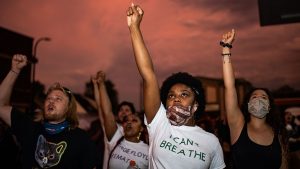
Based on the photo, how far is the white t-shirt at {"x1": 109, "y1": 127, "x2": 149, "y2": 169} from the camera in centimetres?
428

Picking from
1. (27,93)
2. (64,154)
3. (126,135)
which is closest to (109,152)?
(126,135)

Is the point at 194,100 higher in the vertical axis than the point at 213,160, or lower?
higher

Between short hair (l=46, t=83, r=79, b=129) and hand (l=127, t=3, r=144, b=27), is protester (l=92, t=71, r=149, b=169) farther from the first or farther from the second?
hand (l=127, t=3, r=144, b=27)

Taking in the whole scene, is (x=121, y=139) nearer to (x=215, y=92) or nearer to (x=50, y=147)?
(x=50, y=147)

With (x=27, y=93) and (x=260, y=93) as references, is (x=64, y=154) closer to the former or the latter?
(x=260, y=93)

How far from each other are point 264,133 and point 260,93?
592 millimetres

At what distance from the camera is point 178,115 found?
2.70 metres

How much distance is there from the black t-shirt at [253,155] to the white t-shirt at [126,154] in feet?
4.62

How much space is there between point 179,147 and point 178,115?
0.95ft

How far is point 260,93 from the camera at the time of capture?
13.2 feet

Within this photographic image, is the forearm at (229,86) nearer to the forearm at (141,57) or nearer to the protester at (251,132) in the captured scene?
the protester at (251,132)

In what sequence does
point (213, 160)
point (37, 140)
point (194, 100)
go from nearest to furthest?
point (213, 160) → point (194, 100) → point (37, 140)

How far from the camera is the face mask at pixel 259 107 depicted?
3826 mm

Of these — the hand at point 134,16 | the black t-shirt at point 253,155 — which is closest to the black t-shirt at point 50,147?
the hand at point 134,16
